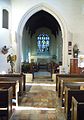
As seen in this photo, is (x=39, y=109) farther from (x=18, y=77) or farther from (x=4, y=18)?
(x=4, y=18)

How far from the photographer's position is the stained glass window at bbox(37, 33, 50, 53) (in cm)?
2794

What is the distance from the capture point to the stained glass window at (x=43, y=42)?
1100 inches

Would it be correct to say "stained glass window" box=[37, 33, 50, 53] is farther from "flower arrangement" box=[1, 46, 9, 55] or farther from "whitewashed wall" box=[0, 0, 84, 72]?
"flower arrangement" box=[1, 46, 9, 55]

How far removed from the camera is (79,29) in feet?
48.0

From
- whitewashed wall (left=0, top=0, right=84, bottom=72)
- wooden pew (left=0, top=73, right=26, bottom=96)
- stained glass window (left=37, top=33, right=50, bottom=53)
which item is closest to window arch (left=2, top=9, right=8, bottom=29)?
whitewashed wall (left=0, top=0, right=84, bottom=72)

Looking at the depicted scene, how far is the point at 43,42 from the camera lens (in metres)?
28.1

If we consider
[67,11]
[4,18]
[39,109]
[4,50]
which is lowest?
[39,109]

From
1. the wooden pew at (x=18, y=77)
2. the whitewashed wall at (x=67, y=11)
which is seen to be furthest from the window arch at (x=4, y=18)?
the wooden pew at (x=18, y=77)

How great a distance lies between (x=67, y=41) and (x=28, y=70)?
12.5 ft

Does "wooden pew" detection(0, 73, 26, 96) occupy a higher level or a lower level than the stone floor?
higher

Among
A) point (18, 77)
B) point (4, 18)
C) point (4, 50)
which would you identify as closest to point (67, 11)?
point (4, 18)

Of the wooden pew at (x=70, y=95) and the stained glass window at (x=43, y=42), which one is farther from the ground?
the stained glass window at (x=43, y=42)

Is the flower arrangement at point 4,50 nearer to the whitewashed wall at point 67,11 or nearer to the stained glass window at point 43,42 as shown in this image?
the whitewashed wall at point 67,11

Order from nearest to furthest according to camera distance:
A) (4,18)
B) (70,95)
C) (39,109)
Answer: (70,95) < (39,109) < (4,18)
